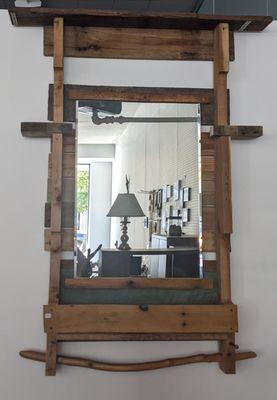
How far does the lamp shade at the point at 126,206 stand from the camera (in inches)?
80.0

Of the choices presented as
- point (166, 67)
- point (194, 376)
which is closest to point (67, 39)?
point (166, 67)

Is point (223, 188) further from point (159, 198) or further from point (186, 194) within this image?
point (159, 198)

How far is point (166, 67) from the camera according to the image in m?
2.04

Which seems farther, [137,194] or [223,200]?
[137,194]

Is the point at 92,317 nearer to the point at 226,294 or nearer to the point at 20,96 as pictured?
the point at 226,294

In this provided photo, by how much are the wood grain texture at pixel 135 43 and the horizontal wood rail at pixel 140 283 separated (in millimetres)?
1150

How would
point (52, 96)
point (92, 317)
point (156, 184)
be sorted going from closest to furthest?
point (92, 317) → point (52, 96) → point (156, 184)

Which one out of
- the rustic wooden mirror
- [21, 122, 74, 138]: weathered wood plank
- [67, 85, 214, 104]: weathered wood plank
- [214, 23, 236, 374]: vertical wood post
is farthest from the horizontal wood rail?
[67, 85, 214, 104]: weathered wood plank

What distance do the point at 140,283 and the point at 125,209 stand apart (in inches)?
15.5

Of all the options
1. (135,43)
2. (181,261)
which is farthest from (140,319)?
(135,43)

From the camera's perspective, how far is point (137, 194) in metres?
2.04

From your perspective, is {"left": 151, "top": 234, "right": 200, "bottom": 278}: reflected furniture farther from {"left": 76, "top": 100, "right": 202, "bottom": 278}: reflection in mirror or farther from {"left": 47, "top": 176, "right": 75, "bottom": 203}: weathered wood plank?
{"left": 47, "top": 176, "right": 75, "bottom": 203}: weathered wood plank

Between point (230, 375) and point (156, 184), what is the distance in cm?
106

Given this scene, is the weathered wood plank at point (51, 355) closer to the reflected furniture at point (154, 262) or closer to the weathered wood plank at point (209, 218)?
the reflected furniture at point (154, 262)
